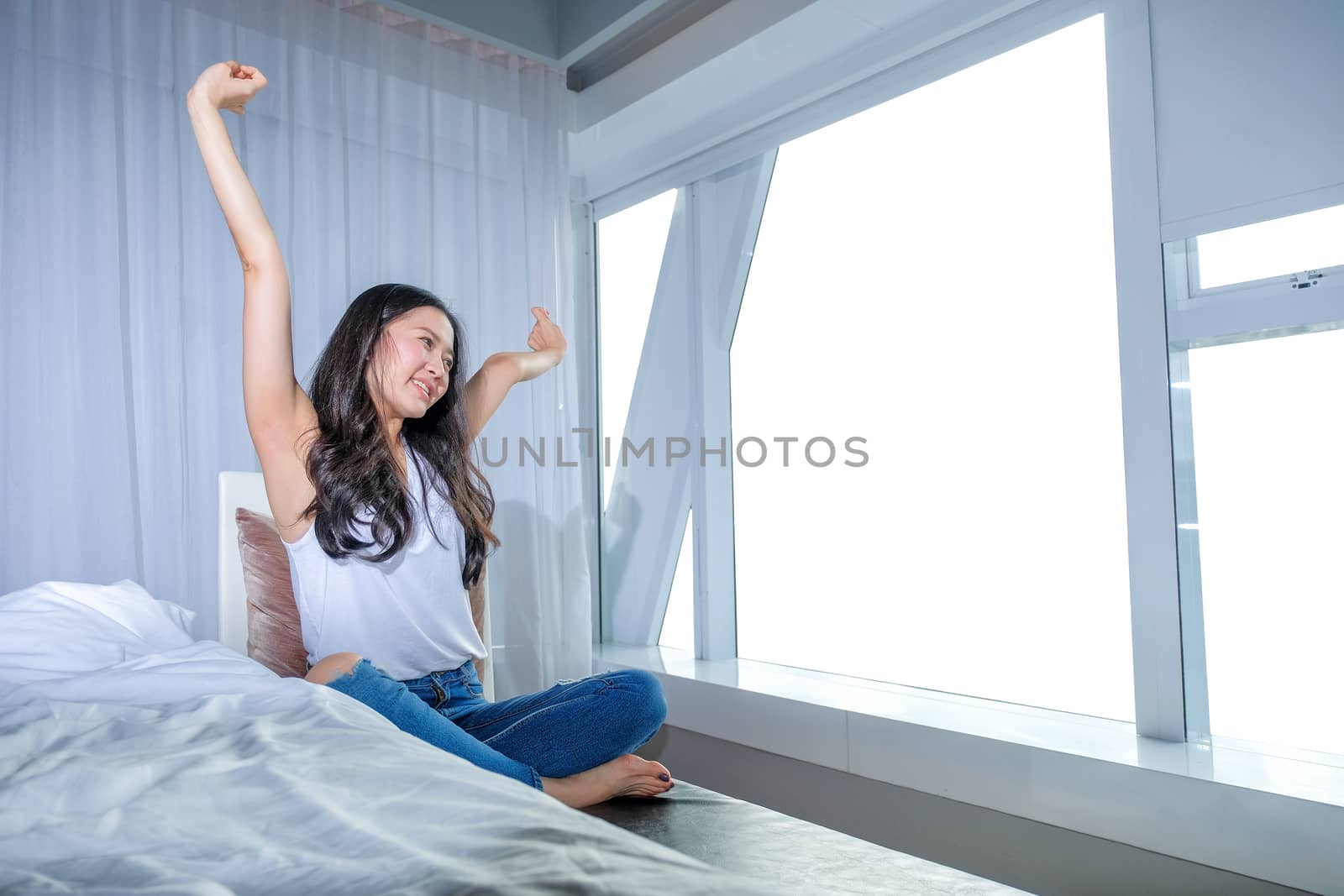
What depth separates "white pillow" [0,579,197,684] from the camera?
3.89ft

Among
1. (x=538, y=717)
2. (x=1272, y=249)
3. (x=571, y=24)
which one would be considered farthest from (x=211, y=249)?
(x=1272, y=249)

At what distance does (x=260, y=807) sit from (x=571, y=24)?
3290mm

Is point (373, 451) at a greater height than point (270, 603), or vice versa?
point (373, 451)

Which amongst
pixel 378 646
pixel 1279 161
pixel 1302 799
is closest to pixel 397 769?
pixel 378 646

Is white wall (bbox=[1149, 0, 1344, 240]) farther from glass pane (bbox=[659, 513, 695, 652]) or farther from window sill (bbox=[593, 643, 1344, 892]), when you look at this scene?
glass pane (bbox=[659, 513, 695, 652])

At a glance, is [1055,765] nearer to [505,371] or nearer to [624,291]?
[505,371]

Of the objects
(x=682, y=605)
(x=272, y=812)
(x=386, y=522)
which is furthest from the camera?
(x=682, y=605)

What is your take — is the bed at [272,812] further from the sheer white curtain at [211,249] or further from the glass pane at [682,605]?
the glass pane at [682,605]

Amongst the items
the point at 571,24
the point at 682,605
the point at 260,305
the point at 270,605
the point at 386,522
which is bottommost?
the point at 682,605

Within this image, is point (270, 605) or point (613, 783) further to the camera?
Result: point (270, 605)

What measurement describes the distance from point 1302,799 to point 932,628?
114 centimetres

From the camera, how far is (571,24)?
11.1 ft

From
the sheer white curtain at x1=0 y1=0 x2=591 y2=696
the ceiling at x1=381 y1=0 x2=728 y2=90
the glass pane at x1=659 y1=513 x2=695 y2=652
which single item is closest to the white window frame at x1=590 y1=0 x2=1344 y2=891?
the glass pane at x1=659 y1=513 x2=695 y2=652

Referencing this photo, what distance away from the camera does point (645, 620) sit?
3.73 meters
